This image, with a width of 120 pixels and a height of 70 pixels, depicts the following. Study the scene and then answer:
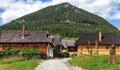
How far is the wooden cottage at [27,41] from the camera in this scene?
71.8 meters

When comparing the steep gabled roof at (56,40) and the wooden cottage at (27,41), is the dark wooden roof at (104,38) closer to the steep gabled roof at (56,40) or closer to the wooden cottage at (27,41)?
the wooden cottage at (27,41)

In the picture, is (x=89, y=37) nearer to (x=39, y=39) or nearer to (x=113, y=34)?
(x=113, y=34)

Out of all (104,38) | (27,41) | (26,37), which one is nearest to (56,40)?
(104,38)

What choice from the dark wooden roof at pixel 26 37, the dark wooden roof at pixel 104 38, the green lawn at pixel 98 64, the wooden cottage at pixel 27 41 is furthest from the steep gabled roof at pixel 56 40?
the green lawn at pixel 98 64

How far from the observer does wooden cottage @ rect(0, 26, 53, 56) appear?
235 ft

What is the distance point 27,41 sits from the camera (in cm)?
7181

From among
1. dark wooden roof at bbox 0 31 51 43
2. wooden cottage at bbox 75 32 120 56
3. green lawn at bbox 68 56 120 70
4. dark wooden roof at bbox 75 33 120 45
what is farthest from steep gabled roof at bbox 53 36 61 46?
green lawn at bbox 68 56 120 70

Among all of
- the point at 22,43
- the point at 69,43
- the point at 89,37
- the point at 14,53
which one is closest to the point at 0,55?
the point at 14,53

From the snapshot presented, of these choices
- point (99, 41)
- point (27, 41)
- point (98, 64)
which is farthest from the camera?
point (99, 41)

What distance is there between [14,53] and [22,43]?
10.1 meters

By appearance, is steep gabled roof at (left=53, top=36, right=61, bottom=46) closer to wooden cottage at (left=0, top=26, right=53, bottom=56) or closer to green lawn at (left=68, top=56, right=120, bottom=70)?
wooden cottage at (left=0, top=26, right=53, bottom=56)

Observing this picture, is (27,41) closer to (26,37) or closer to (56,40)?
(26,37)

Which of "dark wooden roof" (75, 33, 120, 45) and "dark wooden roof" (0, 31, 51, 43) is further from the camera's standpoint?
"dark wooden roof" (75, 33, 120, 45)

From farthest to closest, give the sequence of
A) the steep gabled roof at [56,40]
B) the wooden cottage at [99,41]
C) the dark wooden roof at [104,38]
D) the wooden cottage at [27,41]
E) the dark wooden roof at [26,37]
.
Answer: the steep gabled roof at [56,40], the dark wooden roof at [104,38], the wooden cottage at [99,41], the dark wooden roof at [26,37], the wooden cottage at [27,41]
